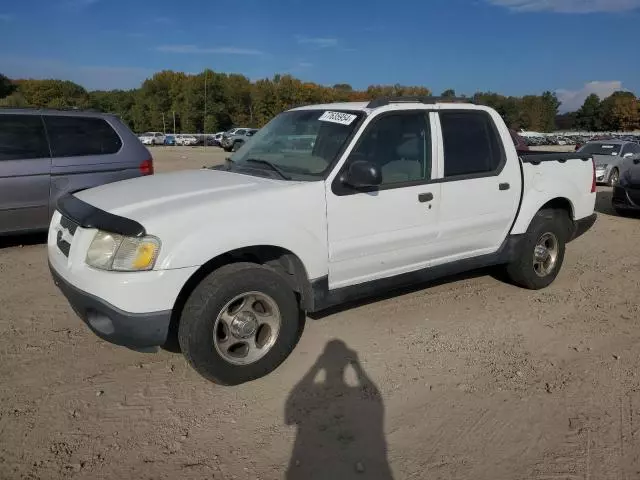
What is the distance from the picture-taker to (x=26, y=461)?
2.75m

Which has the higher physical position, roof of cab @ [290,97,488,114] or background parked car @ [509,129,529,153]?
roof of cab @ [290,97,488,114]

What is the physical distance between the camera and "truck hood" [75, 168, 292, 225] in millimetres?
3338

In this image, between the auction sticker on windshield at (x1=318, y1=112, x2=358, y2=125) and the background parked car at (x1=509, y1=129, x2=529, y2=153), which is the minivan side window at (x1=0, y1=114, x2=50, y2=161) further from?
the background parked car at (x1=509, y1=129, x2=529, y2=153)

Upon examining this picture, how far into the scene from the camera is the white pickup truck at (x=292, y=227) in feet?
10.4

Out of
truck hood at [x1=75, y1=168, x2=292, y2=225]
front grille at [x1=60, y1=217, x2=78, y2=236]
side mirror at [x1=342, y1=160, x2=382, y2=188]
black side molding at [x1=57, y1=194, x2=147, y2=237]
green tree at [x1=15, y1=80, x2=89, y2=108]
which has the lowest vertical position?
front grille at [x1=60, y1=217, x2=78, y2=236]

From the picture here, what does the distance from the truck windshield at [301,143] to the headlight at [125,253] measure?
48.9 inches

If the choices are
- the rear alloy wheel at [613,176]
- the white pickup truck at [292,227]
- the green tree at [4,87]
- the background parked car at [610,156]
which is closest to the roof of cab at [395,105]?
the white pickup truck at [292,227]

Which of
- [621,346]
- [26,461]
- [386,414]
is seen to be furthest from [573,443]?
[26,461]

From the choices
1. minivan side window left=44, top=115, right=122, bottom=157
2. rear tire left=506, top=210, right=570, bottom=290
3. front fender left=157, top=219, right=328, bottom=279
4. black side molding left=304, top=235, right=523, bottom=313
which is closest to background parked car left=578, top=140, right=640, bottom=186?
rear tire left=506, top=210, right=570, bottom=290

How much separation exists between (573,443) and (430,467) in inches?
34.7

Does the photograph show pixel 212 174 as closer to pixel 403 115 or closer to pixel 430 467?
pixel 403 115

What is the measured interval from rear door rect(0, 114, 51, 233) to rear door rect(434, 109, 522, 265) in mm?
4987

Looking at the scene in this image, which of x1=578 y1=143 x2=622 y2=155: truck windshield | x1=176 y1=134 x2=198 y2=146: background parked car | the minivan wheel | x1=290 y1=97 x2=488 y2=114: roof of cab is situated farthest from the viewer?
x1=176 y1=134 x2=198 y2=146: background parked car

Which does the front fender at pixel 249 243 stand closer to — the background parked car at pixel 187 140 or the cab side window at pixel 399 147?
the cab side window at pixel 399 147
